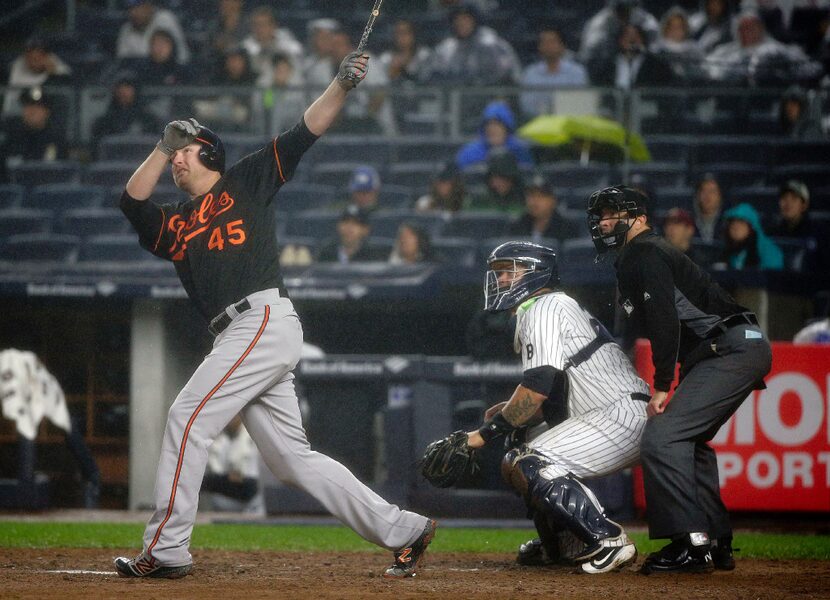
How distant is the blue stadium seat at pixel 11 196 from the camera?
12.0 metres

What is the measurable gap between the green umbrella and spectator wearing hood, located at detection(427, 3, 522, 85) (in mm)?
1193

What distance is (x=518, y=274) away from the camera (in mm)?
5461

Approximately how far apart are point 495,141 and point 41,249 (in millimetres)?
4076

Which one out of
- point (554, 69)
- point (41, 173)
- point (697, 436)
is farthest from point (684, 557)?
point (41, 173)

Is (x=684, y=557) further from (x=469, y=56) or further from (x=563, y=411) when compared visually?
(x=469, y=56)

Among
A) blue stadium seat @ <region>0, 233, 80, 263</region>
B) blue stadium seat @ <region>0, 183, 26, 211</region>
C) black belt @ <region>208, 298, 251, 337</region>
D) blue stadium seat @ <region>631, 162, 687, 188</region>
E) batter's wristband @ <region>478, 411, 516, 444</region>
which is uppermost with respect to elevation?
blue stadium seat @ <region>631, 162, 687, 188</region>

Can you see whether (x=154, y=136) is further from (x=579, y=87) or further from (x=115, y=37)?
(x=579, y=87)

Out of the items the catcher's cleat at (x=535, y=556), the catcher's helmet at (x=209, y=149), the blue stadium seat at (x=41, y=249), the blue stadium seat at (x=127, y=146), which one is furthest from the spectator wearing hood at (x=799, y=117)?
the catcher's helmet at (x=209, y=149)

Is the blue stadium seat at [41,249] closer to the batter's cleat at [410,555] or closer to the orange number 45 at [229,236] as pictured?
the orange number 45 at [229,236]

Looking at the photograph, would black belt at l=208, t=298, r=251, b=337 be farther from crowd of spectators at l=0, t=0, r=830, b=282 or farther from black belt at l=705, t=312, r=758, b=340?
crowd of spectators at l=0, t=0, r=830, b=282

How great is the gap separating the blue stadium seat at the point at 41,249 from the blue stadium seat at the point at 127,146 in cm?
124

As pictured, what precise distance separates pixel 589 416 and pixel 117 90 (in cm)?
815

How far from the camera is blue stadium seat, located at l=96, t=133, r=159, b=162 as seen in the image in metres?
12.1

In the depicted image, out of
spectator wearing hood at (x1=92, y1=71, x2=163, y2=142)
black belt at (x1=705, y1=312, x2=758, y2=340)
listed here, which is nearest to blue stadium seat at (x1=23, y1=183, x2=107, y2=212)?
spectator wearing hood at (x1=92, y1=71, x2=163, y2=142)
